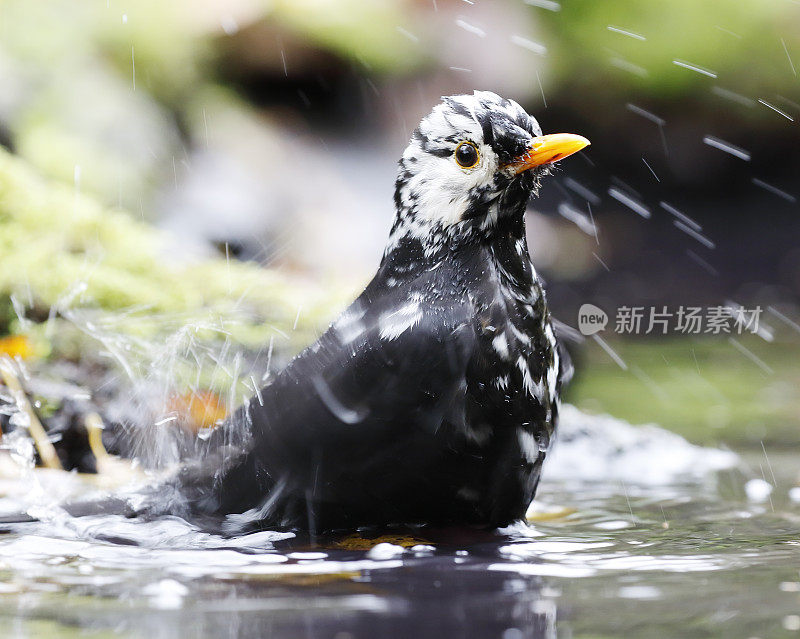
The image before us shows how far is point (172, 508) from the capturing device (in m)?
3.01

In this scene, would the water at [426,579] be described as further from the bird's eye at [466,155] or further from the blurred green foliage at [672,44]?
the blurred green foliage at [672,44]

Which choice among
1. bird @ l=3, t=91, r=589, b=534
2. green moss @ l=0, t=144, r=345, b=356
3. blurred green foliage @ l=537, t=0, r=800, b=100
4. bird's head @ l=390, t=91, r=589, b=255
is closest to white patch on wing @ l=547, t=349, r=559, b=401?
bird @ l=3, t=91, r=589, b=534

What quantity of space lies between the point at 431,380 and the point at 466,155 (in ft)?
2.16

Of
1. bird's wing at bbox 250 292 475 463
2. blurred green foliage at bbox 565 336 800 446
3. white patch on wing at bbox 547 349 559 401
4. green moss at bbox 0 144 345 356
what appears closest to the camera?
bird's wing at bbox 250 292 475 463

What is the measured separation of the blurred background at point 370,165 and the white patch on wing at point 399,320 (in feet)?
5.39

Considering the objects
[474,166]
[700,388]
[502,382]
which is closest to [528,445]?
[502,382]

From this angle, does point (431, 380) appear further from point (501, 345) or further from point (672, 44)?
point (672, 44)

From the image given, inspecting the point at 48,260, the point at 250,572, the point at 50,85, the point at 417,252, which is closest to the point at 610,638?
the point at 250,572

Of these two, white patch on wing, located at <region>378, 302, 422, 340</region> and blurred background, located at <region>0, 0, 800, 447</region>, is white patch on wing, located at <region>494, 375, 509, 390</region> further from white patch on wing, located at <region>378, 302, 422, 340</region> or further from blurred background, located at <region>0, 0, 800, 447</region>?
blurred background, located at <region>0, 0, 800, 447</region>

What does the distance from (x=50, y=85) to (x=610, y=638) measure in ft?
20.0

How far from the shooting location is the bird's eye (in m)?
2.79

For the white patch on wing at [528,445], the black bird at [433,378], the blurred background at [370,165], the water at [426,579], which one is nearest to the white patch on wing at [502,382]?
the black bird at [433,378]

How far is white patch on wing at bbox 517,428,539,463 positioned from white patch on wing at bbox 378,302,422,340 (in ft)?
1.32

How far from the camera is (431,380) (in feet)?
8.39
